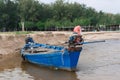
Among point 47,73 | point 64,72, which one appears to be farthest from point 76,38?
point 47,73

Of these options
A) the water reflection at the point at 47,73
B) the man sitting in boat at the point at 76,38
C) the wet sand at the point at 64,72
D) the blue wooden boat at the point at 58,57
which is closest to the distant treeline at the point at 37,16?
the wet sand at the point at 64,72

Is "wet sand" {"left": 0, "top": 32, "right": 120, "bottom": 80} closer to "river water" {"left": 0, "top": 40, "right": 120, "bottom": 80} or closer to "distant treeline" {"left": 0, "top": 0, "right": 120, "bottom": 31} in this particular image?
"river water" {"left": 0, "top": 40, "right": 120, "bottom": 80}

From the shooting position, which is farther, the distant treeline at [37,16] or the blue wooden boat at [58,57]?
the distant treeline at [37,16]

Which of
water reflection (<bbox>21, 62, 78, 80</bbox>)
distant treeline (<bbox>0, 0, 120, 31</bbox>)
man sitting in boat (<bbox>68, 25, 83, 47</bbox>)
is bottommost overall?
water reflection (<bbox>21, 62, 78, 80</bbox>)

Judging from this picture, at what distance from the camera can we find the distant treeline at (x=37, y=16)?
64.4 m

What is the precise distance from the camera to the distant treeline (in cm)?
6444

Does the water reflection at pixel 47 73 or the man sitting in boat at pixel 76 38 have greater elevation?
the man sitting in boat at pixel 76 38

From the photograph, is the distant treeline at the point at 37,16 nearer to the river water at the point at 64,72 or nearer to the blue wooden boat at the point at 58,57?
the river water at the point at 64,72

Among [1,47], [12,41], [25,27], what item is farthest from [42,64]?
[25,27]

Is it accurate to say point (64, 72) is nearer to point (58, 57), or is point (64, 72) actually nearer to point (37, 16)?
point (58, 57)

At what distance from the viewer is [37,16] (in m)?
67.2

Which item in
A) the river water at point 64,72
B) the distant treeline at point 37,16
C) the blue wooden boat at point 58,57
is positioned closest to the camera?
the river water at point 64,72

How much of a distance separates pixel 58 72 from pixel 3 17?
1823 inches

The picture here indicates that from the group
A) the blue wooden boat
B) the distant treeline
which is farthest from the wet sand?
the distant treeline
